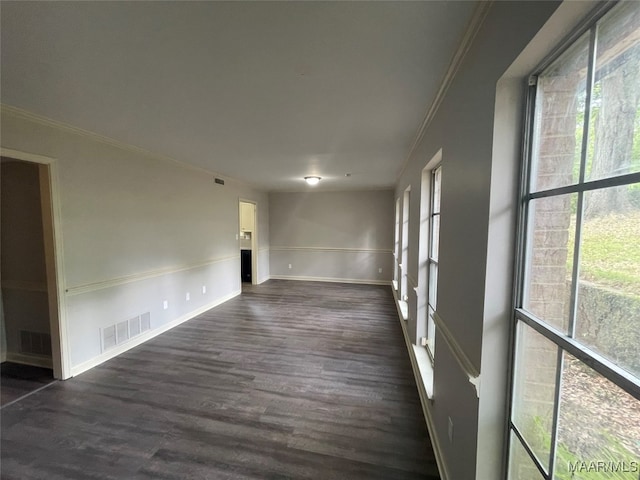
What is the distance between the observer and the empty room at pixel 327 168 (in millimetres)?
727

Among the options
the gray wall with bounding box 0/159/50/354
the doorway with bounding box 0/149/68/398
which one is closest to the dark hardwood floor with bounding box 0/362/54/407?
the doorway with bounding box 0/149/68/398

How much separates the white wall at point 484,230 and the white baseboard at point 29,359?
4.03 meters

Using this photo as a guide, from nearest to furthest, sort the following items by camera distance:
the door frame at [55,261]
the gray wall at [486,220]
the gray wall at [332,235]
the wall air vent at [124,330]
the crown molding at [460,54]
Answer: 1. the gray wall at [486,220]
2. the crown molding at [460,54]
3. the door frame at [55,261]
4. the wall air vent at [124,330]
5. the gray wall at [332,235]

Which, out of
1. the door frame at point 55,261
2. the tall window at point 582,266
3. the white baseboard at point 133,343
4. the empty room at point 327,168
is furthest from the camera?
the white baseboard at point 133,343

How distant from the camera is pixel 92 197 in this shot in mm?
2914

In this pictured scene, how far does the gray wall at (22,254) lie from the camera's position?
292 centimetres

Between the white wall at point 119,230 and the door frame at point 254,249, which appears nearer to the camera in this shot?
Result: the white wall at point 119,230

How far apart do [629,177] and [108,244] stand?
4.04m

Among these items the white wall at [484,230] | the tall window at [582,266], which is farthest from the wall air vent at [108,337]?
the tall window at [582,266]

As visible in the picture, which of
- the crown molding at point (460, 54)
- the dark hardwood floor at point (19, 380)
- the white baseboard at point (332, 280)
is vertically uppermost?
the crown molding at point (460, 54)

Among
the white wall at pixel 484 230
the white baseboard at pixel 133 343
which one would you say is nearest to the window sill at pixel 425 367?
the white wall at pixel 484 230

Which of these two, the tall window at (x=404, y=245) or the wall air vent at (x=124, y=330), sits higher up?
the tall window at (x=404, y=245)

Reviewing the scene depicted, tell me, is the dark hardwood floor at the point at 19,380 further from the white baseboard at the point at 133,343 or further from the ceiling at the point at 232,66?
the ceiling at the point at 232,66

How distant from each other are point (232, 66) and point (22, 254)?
3368 millimetres
